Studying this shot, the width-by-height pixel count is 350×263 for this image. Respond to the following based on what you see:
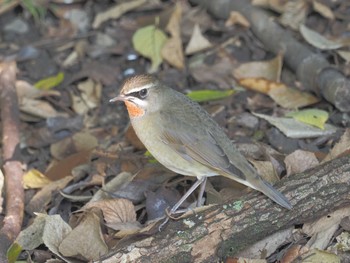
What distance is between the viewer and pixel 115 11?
808cm

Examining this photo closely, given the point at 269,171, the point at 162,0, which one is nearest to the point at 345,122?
the point at 269,171

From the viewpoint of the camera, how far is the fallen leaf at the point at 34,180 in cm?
573

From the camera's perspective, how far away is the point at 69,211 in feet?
17.9

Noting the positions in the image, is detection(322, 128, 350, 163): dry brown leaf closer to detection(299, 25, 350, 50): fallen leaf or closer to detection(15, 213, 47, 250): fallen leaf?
detection(299, 25, 350, 50): fallen leaf

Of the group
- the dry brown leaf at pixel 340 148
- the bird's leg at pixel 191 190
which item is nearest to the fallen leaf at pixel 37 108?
the bird's leg at pixel 191 190

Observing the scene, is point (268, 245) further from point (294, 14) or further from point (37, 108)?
point (294, 14)

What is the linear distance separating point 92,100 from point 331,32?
8.50 feet

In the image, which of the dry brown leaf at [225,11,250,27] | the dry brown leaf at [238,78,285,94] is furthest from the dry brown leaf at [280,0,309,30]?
the dry brown leaf at [238,78,285,94]

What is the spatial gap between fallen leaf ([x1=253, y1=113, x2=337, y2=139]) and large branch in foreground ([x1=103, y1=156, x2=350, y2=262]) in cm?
103

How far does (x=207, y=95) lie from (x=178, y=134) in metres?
1.58

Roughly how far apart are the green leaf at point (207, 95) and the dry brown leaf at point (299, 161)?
1411 mm

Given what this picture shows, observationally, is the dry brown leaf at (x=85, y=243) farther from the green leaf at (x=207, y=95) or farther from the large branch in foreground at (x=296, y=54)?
the large branch in foreground at (x=296, y=54)

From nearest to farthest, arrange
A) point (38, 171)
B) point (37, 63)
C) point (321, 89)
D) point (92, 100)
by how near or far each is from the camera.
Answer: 1. point (38, 171)
2. point (321, 89)
3. point (92, 100)
4. point (37, 63)

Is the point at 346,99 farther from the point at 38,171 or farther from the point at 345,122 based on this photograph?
the point at 38,171
